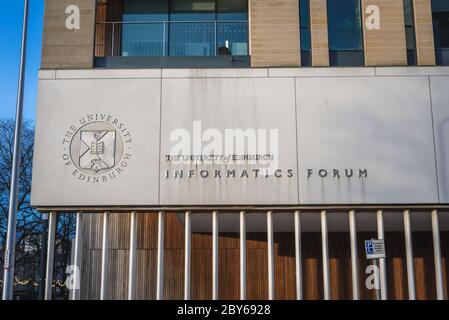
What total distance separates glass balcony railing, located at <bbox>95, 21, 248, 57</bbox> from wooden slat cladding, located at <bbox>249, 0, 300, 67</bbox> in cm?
80

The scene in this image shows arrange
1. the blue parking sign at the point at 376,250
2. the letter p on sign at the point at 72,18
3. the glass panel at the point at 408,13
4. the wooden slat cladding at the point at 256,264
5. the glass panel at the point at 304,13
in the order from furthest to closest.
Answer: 1. the wooden slat cladding at the point at 256,264
2. the glass panel at the point at 304,13
3. the glass panel at the point at 408,13
4. the letter p on sign at the point at 72,18
5. the blue parking sign at the point at 376,250

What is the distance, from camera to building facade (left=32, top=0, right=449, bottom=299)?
16438 mm

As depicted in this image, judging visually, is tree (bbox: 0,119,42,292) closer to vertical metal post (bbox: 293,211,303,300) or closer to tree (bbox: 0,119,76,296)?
tree (bbox: 0,119,76,296)

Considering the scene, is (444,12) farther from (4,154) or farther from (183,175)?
(4,154)

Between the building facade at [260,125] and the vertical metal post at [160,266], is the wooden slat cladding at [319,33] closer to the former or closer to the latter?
the building facade at [260,125]

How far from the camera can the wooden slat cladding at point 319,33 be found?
56.2 ft

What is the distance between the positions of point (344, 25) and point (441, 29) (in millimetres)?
3065

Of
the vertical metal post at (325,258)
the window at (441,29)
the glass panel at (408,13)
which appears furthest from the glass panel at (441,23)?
the vertical metal post at (325,258)

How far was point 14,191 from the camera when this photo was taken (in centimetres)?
1449

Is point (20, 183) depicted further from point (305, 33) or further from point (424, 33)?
point (424, 33)

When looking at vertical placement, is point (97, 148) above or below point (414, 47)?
below

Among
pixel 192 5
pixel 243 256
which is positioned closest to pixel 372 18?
pixel 192 5

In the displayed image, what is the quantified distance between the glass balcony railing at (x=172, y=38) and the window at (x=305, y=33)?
178 centimetres

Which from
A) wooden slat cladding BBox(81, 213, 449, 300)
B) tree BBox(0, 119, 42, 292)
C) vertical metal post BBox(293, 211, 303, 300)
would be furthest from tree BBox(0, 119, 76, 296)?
vertical metal post BBox(293, 211, 303, 300)
